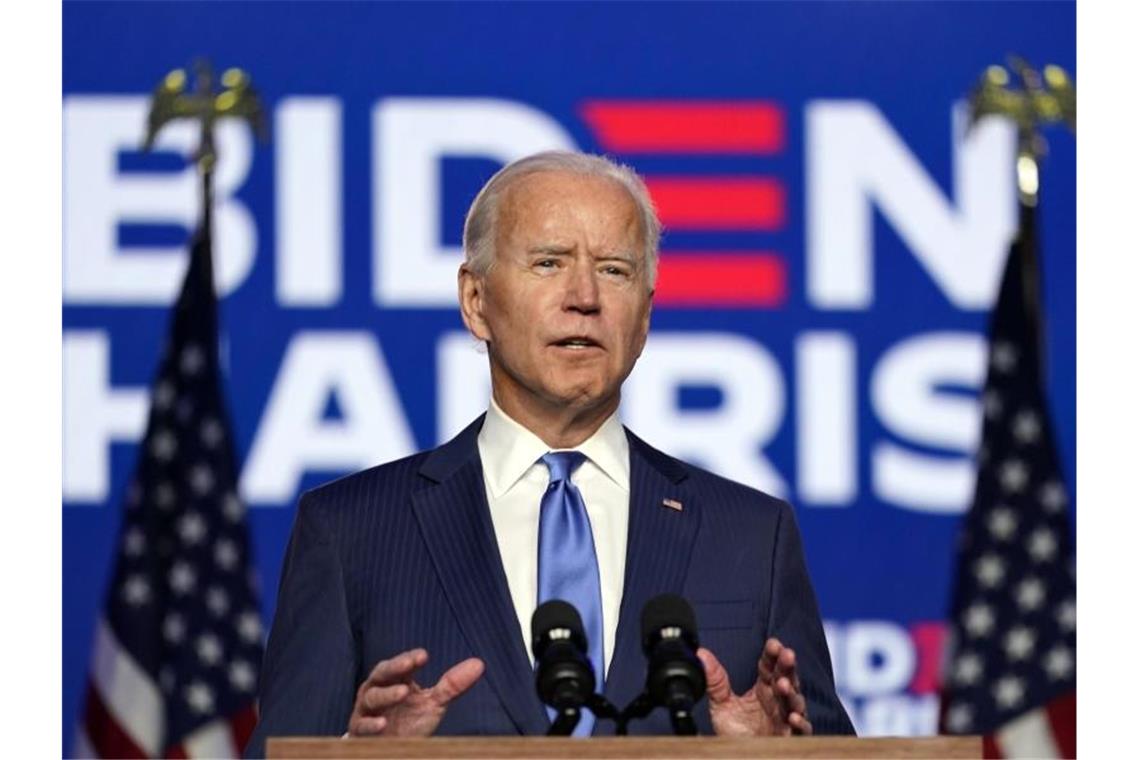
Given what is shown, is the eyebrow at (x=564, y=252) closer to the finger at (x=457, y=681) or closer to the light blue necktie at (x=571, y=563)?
the light blue necktie at (x=571, y=563)

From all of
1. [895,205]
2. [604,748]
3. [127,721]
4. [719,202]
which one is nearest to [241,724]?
[127,721]

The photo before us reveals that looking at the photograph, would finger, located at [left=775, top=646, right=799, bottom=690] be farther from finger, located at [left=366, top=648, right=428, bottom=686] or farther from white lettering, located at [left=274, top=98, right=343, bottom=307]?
white lettering, located at [left=274, top=98, right=343, bottom=307]

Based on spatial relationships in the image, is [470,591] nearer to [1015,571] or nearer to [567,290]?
[567,290]

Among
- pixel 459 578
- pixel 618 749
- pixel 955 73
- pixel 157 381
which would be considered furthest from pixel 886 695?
pixel 618 749

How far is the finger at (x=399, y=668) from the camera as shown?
271 cm

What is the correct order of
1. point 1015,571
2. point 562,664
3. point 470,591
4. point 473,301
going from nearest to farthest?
point 562,664 → point 470,591 → point 473,301 → point 1015,571

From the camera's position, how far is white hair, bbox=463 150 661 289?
3.37m

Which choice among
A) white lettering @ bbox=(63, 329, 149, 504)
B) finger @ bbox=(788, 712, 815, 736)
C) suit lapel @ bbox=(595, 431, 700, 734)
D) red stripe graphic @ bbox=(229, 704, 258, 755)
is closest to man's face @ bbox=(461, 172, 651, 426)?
suit lapel @ bbox=(595, 431, 700, 734)

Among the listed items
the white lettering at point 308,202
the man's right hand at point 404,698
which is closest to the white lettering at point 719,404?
the white lettering at point 308,202

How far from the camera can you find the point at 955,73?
18.9ft

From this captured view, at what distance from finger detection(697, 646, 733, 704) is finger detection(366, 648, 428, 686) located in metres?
0.37

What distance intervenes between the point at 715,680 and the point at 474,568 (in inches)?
19.7

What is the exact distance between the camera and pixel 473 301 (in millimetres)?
3436

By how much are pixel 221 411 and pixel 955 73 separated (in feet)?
6.86
